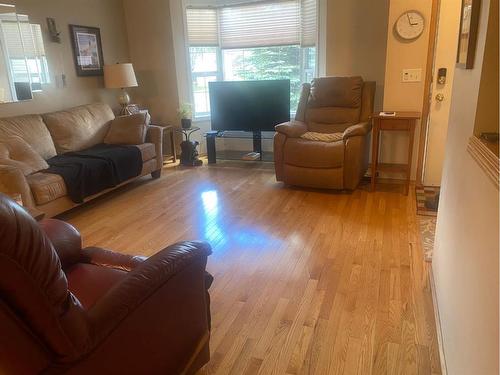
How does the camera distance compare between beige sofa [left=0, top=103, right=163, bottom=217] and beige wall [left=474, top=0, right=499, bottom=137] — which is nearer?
beige wall [left=474, top=0, right=499, bottom=137]

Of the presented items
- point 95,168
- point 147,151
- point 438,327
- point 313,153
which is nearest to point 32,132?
point 95,168

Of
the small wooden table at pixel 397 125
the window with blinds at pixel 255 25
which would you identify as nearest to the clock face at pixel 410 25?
the small wooden table at pixel 397 125

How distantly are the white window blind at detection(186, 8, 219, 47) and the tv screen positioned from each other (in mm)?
851

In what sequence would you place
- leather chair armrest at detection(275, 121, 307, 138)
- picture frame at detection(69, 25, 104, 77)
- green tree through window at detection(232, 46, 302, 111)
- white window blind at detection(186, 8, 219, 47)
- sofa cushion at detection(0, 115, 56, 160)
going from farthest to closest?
white window blind at detection(186, 8, 219, 47)
green tree through window at detection(232, 46, 302, 111)
picture frame at detection(69, 25, 104, 77)
leather chair armrest at detection(275, 121, 307, 138)
sofa cushion at detection(0, 115, 56, 160)

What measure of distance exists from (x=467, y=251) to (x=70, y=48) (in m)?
4.42

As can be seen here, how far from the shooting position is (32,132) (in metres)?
3.50

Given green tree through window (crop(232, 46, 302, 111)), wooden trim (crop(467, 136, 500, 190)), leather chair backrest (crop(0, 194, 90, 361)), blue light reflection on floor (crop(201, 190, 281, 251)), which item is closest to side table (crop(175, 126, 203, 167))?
green tree through window (crop(232, 46, 302, 111))

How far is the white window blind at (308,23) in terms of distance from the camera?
4535 millimetres

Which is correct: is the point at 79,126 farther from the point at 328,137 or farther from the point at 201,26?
the point at 328,137

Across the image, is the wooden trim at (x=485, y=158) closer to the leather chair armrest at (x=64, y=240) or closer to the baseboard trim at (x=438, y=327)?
the baseboard trim at (x=438, y=327)

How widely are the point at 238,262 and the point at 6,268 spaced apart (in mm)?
1742

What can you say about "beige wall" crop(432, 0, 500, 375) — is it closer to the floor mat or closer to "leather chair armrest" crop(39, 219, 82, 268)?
the floor mat

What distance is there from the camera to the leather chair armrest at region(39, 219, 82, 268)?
5.08 ft

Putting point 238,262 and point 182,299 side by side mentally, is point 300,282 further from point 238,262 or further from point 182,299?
point 182,299
